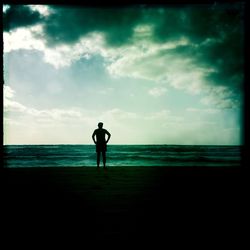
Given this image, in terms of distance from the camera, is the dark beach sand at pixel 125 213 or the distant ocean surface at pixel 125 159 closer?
the dark beach sand at pixel 125 213

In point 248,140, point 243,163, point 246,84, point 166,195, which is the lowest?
point 166,195

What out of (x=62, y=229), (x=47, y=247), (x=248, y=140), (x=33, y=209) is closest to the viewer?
(x=47, y=247)

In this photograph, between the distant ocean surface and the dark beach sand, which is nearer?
the dark beach sand

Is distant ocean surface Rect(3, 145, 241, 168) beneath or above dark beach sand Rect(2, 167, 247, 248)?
beneath

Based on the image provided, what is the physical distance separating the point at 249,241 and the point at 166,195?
2073 mm

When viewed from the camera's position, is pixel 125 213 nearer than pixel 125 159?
Yes

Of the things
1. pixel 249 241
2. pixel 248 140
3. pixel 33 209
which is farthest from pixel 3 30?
pixel 249 241

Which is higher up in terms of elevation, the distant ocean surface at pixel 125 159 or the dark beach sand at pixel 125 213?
the dark beach sand at pixel 125 213

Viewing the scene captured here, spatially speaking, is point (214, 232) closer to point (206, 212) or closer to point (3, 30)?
point (206, 212)

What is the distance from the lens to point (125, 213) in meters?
3.41

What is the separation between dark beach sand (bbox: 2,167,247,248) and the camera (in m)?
2.71

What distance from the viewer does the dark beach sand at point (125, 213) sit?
271 centimetres

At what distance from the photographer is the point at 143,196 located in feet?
14.5

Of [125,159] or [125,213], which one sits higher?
[125,213]
